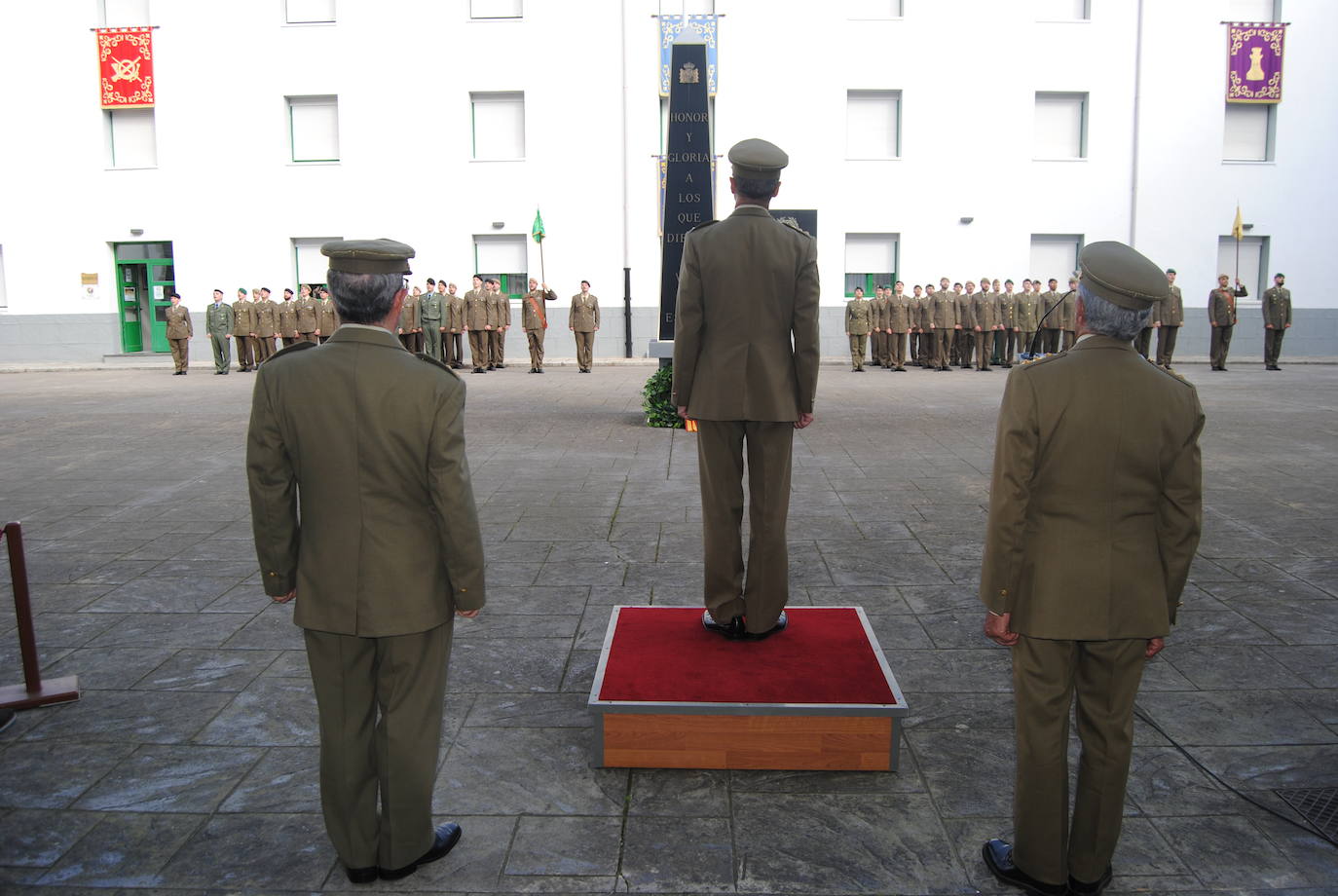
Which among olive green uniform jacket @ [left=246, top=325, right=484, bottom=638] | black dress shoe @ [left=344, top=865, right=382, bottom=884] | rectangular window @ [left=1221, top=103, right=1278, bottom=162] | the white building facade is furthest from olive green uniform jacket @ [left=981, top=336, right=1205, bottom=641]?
rectangular window @ [left=1221, top=103, right=1278, bottom=162]

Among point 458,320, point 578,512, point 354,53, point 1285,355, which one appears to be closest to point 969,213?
point 1285,355

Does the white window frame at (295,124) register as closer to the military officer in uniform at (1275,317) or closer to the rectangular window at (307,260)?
the rectangular window at (307,260)

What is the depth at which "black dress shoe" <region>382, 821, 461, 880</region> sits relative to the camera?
9.54ft

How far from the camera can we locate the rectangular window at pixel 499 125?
24875 millimetres

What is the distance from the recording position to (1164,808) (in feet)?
10.8

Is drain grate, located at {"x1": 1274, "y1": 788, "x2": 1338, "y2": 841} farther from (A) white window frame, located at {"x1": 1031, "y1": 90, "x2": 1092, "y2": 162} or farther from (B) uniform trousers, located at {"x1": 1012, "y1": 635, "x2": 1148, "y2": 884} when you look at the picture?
(A) white window frame, located at {"x1": 1031, "y1": 90, "x2": 1092, "y2": 162}

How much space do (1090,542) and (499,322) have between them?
21.0 m

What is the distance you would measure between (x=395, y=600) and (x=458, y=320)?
2060 cm

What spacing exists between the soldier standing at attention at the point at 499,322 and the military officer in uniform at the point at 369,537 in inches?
800

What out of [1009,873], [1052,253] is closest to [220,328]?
[1052,253]

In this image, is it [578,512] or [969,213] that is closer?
[578,512]

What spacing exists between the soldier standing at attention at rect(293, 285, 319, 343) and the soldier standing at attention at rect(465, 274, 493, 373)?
3412 millimetres

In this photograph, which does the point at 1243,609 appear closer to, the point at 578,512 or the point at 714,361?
the point at 714,361

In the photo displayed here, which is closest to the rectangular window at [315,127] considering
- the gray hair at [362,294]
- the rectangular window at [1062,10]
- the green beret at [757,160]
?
the rectangular window at [1062,10]
